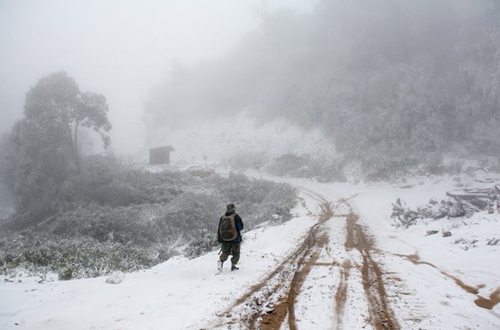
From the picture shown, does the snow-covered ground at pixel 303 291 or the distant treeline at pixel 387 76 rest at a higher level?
the distant treeline at pixel 387 76

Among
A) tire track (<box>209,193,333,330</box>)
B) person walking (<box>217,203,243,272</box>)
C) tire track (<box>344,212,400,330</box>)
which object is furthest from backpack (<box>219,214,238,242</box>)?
tire track (<box>344,212,400,330</box>)

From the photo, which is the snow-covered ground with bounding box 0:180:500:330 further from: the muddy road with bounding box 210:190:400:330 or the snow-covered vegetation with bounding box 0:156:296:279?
the snow-covered vegetation with bounding box 0:156:296:279

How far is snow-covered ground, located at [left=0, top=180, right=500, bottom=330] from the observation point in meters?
4.67

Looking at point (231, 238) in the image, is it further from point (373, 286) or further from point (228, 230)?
point (373, 286)

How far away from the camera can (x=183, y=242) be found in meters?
15.8

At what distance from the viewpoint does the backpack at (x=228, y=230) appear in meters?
7.59

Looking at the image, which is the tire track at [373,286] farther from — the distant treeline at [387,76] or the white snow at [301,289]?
the distant treeline at [387,76]

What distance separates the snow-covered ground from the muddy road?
2cm

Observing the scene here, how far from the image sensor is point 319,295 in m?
5.73

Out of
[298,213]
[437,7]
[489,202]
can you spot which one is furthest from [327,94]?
[489,202]

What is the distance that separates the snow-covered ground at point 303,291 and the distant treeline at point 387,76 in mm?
20387

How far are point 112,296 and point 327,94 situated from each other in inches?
1480

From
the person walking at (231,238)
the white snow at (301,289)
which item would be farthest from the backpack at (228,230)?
the white snow at (301,289)

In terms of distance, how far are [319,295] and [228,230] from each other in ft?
9.73
